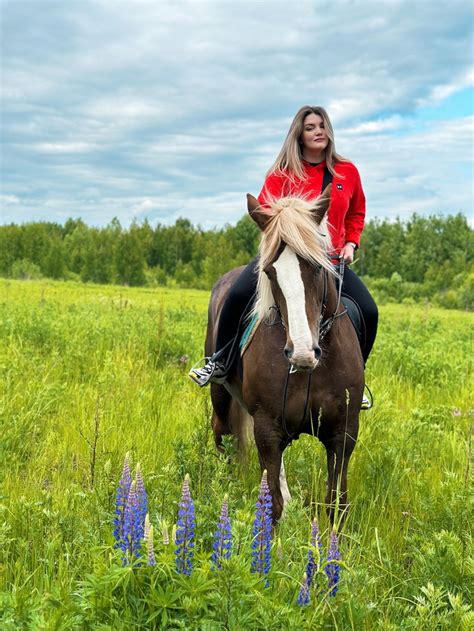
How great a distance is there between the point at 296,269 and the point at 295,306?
0.26 metres

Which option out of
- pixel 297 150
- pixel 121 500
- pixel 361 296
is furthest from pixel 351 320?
pixel 121 500

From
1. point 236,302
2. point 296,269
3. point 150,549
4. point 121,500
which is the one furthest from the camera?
point 236,302

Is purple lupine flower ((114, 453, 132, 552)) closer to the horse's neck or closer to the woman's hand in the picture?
the horse's neck

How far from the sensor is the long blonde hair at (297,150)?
14.3 feet

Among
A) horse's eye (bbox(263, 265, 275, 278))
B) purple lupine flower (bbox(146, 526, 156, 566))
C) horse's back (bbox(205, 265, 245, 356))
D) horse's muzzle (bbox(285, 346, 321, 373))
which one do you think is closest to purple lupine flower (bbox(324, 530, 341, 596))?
purple lupine flower (bbox(146, 526, 156, 566))

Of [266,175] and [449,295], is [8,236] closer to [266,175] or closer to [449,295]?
[449,295]

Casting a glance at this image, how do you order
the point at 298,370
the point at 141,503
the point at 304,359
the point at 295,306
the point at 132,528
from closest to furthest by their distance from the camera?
the point at 132,528, the point at 141,503, the point at 304,359, the point at 295,306, the point at 298,370

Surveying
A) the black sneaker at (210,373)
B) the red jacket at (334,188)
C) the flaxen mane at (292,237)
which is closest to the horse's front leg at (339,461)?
the flaxen mane at (292,237)

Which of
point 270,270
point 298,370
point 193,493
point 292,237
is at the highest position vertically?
point 292,237

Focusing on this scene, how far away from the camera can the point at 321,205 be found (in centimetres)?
361

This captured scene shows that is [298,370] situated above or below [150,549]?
above

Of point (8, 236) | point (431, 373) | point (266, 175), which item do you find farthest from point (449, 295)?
point (8, 236)

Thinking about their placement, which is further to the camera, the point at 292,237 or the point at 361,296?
the point at 361,296

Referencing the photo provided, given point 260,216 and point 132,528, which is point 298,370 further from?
point 132,528
